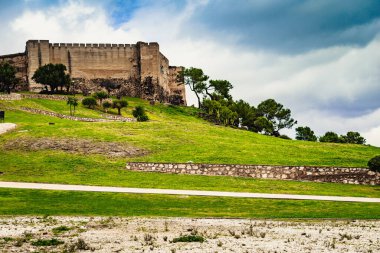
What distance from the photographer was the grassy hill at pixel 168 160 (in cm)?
2386

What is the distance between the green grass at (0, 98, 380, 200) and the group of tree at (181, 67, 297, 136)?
3392cm

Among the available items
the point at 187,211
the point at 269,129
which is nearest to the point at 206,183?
the point at 187,211

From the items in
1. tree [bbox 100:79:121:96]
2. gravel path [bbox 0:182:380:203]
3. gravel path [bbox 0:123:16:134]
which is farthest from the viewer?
tree [bbox 100:79:121:96]

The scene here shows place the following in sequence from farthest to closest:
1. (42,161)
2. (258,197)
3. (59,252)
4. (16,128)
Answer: (16,128) → (42,161) → (258,197) → (59,252)

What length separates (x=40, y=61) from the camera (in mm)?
109688

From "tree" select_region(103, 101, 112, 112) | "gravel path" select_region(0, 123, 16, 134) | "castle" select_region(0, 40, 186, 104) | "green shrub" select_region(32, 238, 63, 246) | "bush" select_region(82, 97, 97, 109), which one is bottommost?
"green shrub" select_region(32, 238, 63, 246)

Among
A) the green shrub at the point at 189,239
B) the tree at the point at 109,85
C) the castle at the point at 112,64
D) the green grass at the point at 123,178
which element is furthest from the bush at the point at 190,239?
the tree at the point at 109,85

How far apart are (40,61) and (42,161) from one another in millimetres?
76015

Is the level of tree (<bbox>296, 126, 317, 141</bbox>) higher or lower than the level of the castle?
lower

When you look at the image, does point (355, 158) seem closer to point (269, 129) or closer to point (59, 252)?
point (59, 252)

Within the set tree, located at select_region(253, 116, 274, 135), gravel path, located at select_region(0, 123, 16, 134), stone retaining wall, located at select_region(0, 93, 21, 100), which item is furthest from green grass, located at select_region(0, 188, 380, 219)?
tree, located at select_region(253, 116, 274, 135)

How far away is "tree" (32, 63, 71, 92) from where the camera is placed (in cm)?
9762

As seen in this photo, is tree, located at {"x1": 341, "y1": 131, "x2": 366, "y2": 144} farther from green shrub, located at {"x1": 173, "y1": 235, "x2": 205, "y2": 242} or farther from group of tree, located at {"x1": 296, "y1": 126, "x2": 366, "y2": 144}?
green shrub, located at {"x1": 173, "y1": 235, "x2": 205, "y2": 242}

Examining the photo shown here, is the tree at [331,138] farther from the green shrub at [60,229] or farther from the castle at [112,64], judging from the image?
the green shrub at [60,229]
